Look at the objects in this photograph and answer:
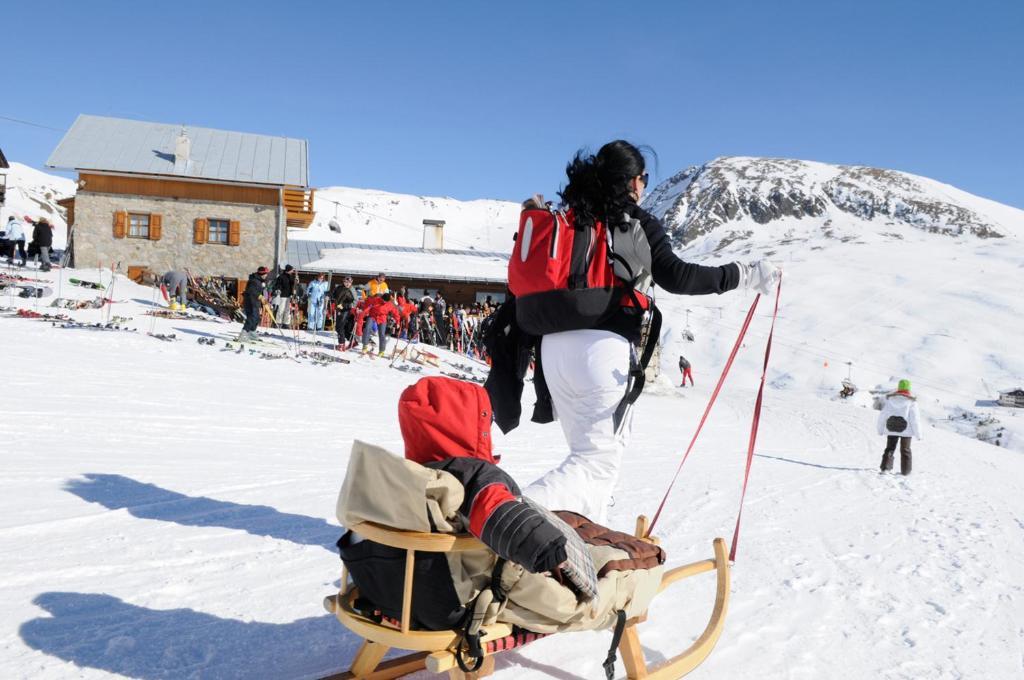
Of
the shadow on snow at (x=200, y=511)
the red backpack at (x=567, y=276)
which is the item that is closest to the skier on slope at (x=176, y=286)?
the shadow on snow at (x=200, y=511)

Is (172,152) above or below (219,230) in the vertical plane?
above

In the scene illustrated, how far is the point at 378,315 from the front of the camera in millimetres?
15188

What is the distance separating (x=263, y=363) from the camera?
40.3 ft

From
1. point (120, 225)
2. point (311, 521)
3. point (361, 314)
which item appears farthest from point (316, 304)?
point (311, 521)

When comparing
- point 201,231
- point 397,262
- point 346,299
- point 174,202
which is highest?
point 174,202

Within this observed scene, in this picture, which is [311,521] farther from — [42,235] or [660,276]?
[42,235]

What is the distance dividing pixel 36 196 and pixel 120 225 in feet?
173

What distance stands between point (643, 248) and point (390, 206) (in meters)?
95.9

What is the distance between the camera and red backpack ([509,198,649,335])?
284cm

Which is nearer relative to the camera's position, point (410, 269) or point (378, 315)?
point (378, 315)

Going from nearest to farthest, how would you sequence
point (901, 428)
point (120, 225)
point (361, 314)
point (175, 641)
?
point (175, 641), point (901, 428), point (361, 314), point (120, 225)

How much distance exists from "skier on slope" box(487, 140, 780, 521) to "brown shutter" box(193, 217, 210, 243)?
1058 inches

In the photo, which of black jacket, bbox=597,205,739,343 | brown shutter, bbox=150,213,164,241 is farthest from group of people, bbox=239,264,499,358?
black jacket, bbox=597,205,739,343

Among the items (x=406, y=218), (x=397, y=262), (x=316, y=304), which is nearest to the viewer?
(x=316, y=304)
